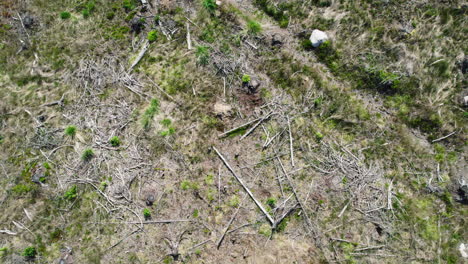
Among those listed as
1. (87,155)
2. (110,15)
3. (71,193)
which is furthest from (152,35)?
(71,193)

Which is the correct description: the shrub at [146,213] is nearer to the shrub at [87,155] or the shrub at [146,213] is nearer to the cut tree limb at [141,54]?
the shrub at [87,155]

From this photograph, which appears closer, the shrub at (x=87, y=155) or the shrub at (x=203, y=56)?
the shrub at (x=87, y=155)

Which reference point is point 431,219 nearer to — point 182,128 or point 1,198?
point 182,128

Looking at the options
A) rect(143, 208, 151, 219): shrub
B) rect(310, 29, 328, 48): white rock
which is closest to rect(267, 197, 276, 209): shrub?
rect(143, 208, 151, 219): shrub

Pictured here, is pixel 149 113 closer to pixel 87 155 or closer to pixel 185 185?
pixel 87 155

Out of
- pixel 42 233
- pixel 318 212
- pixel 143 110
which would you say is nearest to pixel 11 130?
pixel 42 233

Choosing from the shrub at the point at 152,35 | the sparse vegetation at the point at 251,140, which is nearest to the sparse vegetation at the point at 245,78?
the sparse vegetation at the point at 251,140

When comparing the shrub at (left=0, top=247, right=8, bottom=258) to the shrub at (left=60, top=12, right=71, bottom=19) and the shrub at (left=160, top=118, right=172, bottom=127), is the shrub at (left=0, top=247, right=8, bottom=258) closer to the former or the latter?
the shrub at (left=160, top=118, right=172, bottom=127)
